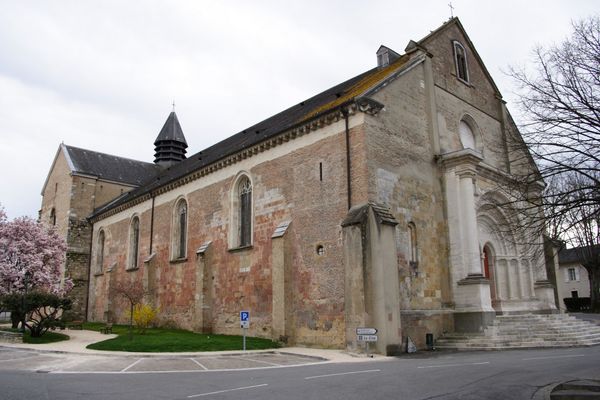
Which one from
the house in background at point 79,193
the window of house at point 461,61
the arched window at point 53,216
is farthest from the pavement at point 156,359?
the arched window at point 53,216

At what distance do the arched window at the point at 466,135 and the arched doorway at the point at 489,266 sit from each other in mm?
4956

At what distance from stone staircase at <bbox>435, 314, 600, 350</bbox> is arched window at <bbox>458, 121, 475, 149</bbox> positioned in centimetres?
851

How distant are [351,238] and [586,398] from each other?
32.4 ft

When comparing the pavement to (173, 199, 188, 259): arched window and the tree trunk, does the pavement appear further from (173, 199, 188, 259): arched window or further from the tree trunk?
the tree trunk

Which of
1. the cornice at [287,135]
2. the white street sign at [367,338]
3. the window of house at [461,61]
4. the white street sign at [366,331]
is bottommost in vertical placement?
the white street sign at [367,338]

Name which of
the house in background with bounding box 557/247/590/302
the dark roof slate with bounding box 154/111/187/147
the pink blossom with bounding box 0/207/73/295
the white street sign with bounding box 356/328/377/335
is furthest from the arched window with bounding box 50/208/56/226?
the house in background with bounding box 557/247/590/302

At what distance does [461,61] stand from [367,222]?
13.0 m

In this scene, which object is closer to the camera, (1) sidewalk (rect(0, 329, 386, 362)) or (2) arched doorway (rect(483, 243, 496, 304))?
(1) sidewalk (rect(0, 329, 386, 362))

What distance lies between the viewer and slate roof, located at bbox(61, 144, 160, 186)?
137ft

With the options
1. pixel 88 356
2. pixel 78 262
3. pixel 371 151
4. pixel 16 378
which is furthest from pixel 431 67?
pixel 78 262

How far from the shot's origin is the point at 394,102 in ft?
67.1

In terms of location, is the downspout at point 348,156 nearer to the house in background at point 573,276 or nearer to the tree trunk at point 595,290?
the tree trunk at point 595,290

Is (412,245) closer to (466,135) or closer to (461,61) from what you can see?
(466,135)

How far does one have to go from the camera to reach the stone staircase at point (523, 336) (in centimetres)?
1775
